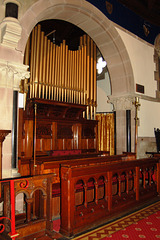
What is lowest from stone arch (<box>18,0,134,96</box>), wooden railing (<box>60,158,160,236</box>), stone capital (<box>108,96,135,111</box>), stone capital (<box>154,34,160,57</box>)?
wooden railing (<box>60,158,160,236</box>)

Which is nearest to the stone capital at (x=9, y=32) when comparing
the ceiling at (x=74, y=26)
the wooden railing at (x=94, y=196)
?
the wooden railing at (x=94, y=196)

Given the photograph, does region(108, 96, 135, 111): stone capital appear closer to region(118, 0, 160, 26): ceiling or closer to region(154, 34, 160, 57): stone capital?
region(154, 34, 160, 57): stone capital

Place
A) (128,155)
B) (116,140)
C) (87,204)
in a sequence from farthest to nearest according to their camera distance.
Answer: (116,140)
(128,155)
(87,204)

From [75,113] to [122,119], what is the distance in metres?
1.36

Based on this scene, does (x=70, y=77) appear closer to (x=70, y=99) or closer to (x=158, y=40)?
(x=70, y=99)

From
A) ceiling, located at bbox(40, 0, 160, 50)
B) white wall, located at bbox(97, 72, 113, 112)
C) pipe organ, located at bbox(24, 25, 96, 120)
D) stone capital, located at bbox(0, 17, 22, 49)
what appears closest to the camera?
stone capital, located at bbox(0, 17, 22, 49)

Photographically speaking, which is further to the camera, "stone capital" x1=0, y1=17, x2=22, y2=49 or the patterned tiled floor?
"stone capital" x1=0, y1=17, x2=22, y2=49

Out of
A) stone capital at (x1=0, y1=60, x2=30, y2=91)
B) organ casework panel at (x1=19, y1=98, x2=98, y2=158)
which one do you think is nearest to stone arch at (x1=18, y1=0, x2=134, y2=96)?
stone capital at (x1=0, y1=60, x2=30, y2=91)

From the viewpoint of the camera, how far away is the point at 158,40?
7.50m

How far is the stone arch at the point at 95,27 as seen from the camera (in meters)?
4.00

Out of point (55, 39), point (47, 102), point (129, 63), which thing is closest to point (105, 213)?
point (47, 102)

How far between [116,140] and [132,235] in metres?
3.83

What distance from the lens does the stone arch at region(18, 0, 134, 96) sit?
4000mm

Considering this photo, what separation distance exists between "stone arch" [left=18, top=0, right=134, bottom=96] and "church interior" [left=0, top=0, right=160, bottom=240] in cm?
3
